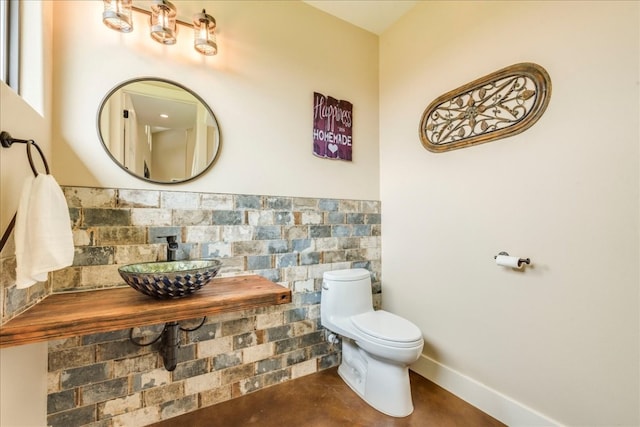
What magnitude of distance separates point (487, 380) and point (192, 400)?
1773mm

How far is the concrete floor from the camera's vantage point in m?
1.55

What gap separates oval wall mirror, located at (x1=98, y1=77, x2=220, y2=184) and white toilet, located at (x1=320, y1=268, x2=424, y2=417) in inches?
46.4

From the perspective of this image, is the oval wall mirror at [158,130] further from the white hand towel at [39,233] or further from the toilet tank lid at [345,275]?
the toilet tank lid at [345,275]

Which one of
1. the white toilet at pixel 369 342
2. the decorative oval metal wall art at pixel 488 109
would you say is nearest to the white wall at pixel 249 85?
the decorative oval metal wall art at pixel 488 109

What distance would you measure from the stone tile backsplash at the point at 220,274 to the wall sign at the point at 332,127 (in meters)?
0.39

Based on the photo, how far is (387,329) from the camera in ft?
5.55

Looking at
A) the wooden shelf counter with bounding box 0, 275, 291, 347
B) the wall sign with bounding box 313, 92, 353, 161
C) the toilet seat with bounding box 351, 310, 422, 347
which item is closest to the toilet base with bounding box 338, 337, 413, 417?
the toilet seat with bounding box 351, 310, 422, 347

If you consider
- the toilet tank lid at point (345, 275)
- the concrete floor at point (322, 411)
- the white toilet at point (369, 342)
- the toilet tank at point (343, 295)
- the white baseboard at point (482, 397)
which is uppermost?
the toilet tank lid at point (345, 275)

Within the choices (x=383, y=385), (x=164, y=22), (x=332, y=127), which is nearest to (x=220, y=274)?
(x=383, y=385)

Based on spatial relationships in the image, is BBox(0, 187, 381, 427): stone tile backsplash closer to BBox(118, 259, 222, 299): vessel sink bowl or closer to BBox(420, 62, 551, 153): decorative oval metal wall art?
BBox(118, 259, 222, 299): vessel sink bowl

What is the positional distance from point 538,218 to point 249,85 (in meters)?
1.90

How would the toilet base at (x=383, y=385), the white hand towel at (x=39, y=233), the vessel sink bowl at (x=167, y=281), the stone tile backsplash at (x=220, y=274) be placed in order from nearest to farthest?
1. the white hand towel at (x=39, y=233)
2. the vessel sink bowl at (x=167, y=281)
3. the stone tile backsplash at (x=220, y=274)
4. the toilet base at (x=383, y=385)

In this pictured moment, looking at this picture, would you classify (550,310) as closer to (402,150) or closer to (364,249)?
(364,249)

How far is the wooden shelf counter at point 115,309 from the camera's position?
36.7 inches
